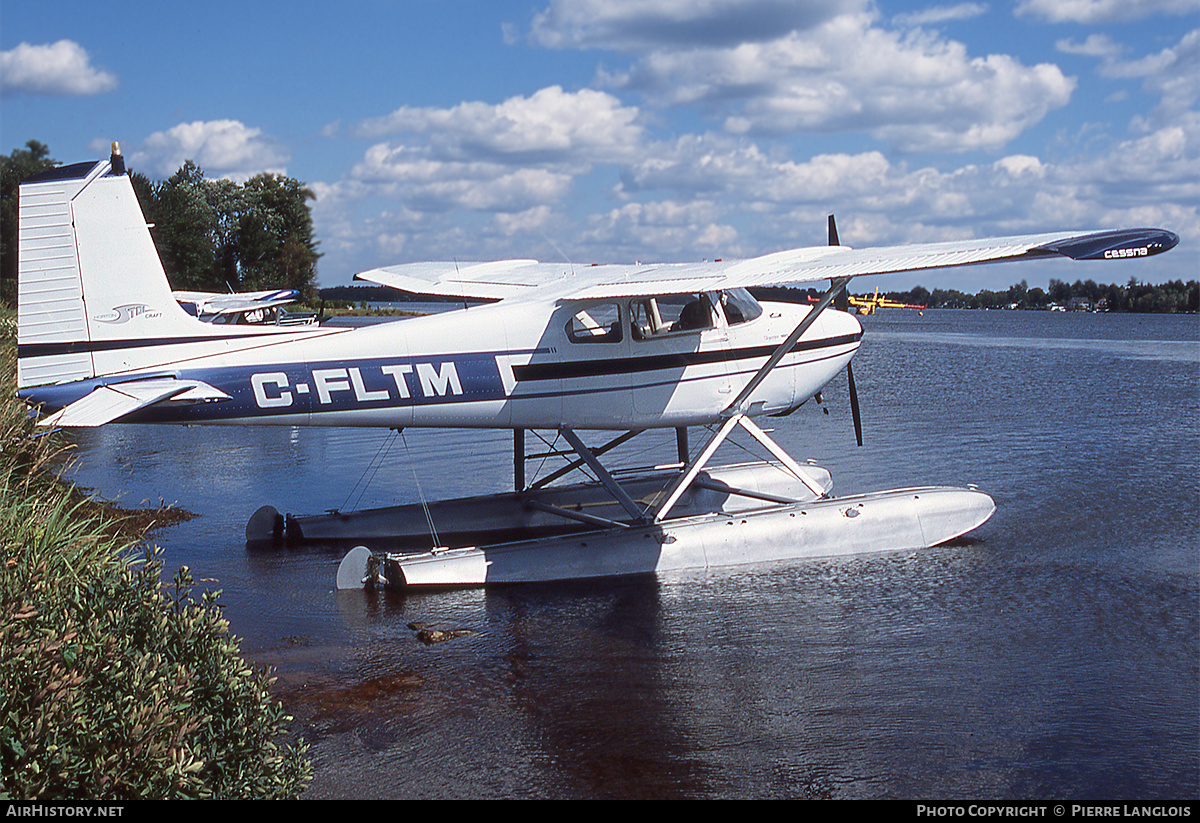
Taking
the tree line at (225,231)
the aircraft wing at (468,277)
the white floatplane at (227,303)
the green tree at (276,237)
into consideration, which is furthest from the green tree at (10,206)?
the aircraft wing at (468,277)

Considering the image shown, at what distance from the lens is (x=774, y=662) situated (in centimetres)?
706

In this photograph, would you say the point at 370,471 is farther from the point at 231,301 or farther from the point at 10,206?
the point at 10,206

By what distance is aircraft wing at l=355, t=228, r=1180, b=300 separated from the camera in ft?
25.0

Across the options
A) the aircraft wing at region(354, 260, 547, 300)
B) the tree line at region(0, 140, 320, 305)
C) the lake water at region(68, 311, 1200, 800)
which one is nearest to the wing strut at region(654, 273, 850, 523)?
the lake water at region(68, 311, 1200, 800)

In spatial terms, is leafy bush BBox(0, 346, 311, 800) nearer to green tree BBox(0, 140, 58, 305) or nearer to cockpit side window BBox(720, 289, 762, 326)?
cockpit side window BBox(720, 289, 762, 326)

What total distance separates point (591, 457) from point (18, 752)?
7.20 metres

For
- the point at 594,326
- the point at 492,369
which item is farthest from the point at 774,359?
the point at 492,369

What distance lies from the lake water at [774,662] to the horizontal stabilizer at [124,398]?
6.13ft

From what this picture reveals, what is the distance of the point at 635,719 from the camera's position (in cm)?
599

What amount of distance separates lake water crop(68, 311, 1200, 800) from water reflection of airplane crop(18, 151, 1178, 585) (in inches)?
16.4
